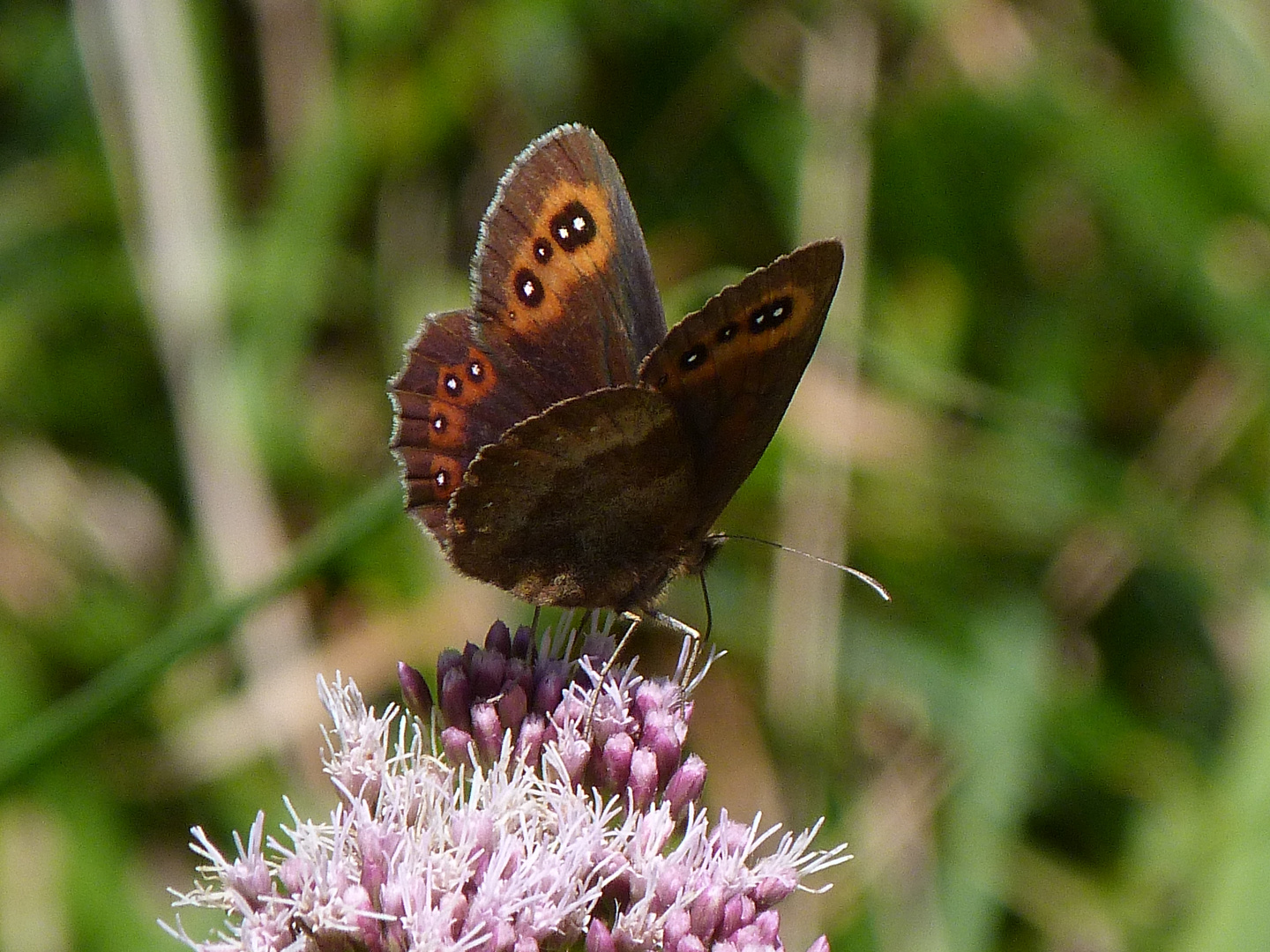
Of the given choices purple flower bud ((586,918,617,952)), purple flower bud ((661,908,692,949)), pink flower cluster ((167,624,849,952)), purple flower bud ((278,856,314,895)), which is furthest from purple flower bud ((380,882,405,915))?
purple flower bud ((661,908,692,949))

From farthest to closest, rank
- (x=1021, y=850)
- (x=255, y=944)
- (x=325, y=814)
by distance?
(x=1021, y=850) → (x=325, y=814) → (x=255, y=944)

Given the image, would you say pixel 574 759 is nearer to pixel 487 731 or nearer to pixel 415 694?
pixel 487 731

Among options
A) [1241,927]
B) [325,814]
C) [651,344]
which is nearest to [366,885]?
[651,344]

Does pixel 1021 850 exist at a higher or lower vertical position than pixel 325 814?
lower

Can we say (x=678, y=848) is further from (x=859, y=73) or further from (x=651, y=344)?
(x=859, y=73)

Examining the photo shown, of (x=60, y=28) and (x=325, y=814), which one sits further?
(x=60, y=28)

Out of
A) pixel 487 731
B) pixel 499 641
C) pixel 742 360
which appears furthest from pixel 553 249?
pixel 487 731
